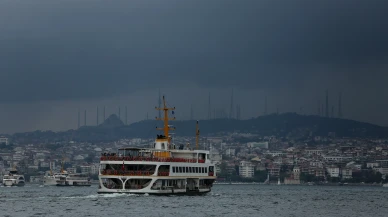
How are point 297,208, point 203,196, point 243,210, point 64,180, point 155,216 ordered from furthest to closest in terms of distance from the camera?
point 64,180
point 203,196
point 297,208
point 243,210
point 155,216

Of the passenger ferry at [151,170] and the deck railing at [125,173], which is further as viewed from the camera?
the passenger ferry at [151,170]

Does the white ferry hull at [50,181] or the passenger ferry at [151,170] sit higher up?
the passenger ferry at [151,170]

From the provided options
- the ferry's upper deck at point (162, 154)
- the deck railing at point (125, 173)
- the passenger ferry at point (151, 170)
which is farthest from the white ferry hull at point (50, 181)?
the deck railing at point (125, 173)

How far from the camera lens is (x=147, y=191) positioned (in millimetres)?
78750

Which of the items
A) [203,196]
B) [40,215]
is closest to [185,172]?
[203,196]

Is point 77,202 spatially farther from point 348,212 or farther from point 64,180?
point 64,180

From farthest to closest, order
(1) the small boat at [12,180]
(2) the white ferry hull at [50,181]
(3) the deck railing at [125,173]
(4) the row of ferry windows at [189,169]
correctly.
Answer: (1) the small boat at [12,180] → (2) the white ferry hull at [50,181] → (4) the row of ferry windows at [189,169] → (3) the deck railing at [125,173]

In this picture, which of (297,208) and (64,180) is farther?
(64,180)

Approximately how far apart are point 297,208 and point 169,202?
11595mm

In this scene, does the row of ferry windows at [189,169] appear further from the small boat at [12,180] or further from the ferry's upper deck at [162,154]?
the small boat at [12,180]

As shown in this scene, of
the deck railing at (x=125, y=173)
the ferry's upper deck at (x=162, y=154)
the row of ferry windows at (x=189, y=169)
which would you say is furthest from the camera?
the row of ferry windows at (x=189, y=169)

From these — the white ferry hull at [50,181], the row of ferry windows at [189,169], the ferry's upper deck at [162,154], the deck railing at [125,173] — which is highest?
the ferry's upper deck at [162,154]

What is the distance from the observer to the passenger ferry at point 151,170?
78125mm

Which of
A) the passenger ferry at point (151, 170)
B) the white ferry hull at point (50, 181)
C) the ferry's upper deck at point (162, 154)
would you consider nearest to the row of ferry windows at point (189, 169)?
the passenger ferry at point (151, 170)
